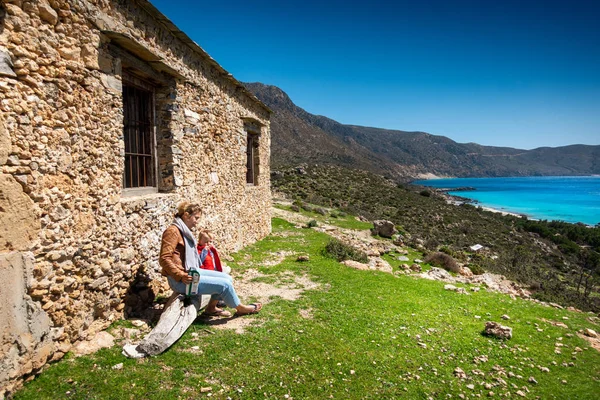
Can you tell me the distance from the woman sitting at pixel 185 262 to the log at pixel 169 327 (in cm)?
16

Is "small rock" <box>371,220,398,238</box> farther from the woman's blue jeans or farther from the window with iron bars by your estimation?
the woman's blue jeans

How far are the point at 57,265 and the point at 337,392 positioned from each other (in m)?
3.41

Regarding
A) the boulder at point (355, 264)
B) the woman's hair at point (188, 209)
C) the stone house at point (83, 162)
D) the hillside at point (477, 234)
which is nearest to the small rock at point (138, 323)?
the stone house at point (83, 162)

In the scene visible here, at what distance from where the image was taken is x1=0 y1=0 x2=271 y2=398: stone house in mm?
3324

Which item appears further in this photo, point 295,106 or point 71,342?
point 295,106

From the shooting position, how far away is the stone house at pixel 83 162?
131 inches

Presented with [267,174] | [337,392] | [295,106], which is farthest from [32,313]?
[295,106]

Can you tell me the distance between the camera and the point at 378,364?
454cm

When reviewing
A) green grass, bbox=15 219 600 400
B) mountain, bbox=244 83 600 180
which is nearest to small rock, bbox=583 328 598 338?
green grass, bbox=15 219 600 400

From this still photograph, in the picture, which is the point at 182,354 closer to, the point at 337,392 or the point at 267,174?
the point at 337,392

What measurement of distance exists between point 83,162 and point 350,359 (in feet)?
13.8

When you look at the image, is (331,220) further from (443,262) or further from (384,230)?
(443,262)

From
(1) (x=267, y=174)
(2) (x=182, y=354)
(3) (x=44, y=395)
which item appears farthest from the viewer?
(1) (x=267, y=174)

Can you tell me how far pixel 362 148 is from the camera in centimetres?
10981
